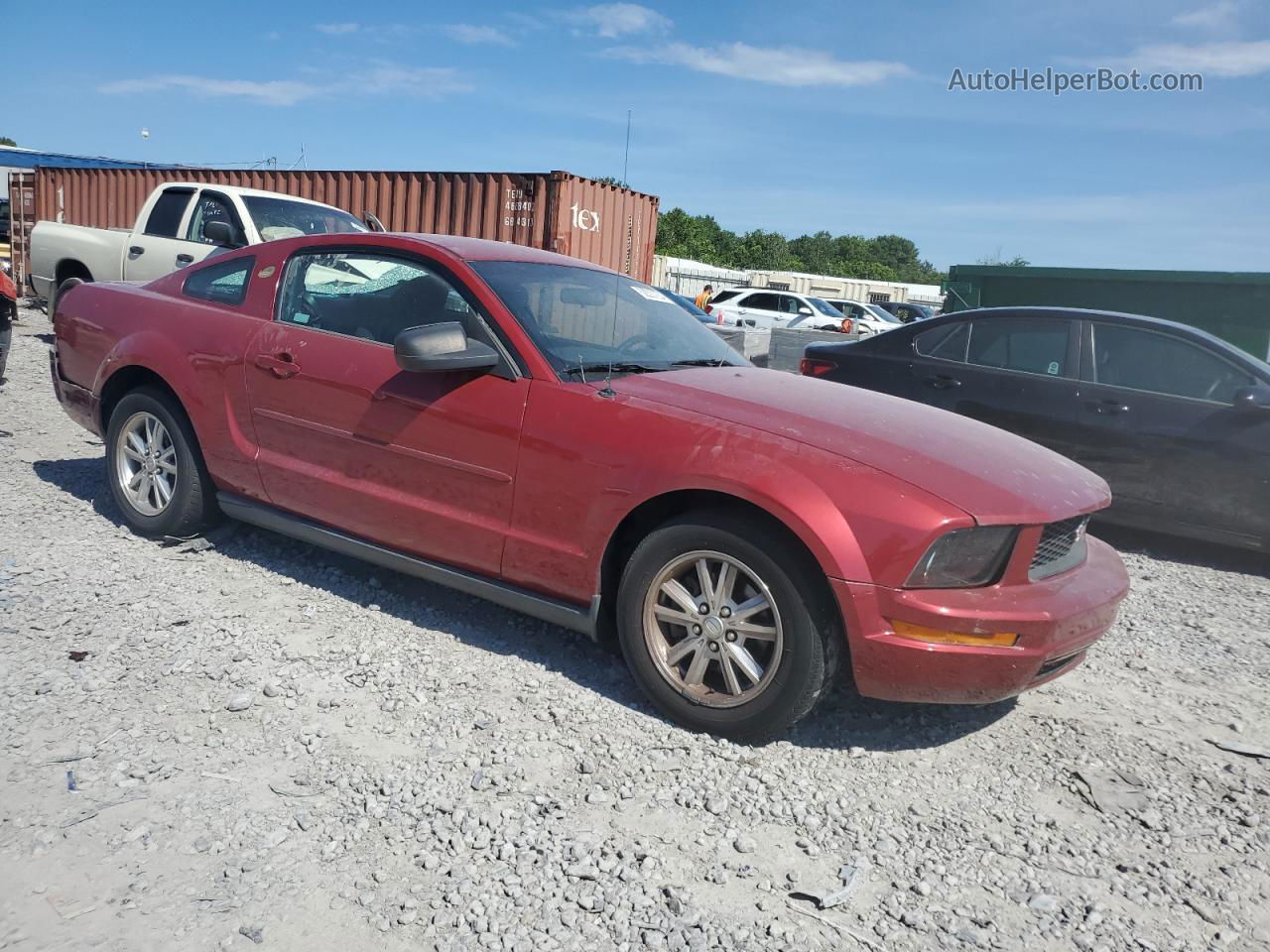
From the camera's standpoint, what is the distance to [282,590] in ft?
14.8

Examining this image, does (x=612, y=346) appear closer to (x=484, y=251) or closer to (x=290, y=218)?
(x=484, y=251)

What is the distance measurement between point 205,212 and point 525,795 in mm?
8668

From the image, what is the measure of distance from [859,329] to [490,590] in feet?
74.0

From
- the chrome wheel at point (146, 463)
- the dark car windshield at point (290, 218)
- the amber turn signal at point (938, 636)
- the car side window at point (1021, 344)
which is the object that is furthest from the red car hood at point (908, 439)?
the dark car windshield at point (290, 218)

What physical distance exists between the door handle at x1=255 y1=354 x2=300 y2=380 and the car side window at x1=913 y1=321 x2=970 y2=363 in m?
4.45

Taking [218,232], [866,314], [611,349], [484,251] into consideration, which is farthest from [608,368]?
[866,314]

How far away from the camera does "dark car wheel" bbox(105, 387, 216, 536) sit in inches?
188

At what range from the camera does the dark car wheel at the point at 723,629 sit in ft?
10.4

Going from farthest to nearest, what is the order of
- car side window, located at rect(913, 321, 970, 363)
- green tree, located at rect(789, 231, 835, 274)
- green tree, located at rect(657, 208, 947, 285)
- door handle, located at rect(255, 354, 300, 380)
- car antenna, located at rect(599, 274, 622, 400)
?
green tree, located at rect(789, 231, 835, 274), green tree, located at rect(657, 208, 947, 285), car side window, located at rect(913, 321, 970, 363), door handle, located at rect(255, 354, 300, 380), car antenna, located at rect(599, 274, 622, 400)

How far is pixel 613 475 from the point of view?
11.4 feet

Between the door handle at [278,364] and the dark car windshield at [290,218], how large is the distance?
17.9 ft

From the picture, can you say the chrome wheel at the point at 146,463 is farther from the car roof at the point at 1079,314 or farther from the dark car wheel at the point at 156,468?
the car roof at the point at 1079,314

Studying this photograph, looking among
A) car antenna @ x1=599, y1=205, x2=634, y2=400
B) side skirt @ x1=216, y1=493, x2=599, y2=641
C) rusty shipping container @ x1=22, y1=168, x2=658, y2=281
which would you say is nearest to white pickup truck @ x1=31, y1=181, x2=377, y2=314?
rusty shipping container @ x1=22, y1=168, x2=658, y2=281

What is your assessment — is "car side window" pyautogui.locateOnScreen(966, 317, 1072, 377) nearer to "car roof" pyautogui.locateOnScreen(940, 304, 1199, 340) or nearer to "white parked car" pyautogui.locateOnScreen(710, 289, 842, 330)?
"car roof" pyautogui.locateOnScreen(940, 304, 1199, 340)
